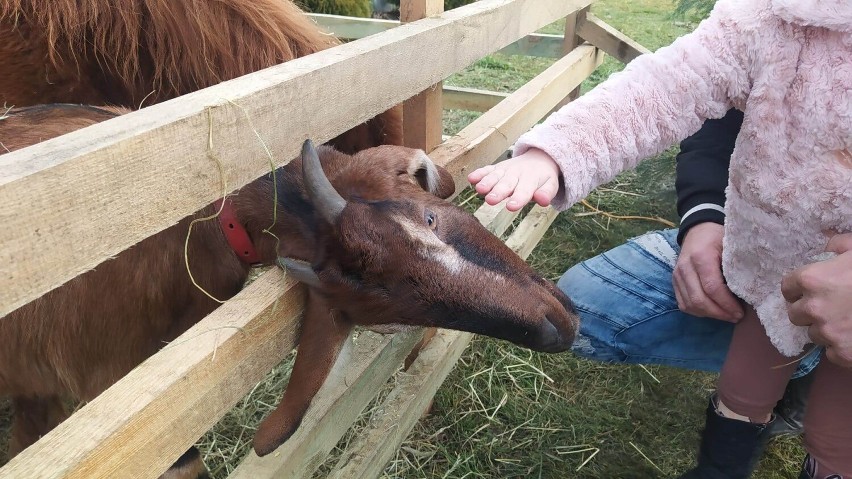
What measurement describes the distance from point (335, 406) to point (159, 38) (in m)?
1.53

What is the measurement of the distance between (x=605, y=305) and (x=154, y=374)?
6.56 feet

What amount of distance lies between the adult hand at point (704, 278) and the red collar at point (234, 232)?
153 centimetres

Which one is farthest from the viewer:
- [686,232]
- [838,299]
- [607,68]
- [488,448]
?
[607,68]

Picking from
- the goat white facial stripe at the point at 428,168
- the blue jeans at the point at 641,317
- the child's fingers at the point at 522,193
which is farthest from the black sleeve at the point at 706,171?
the goat white facial stripe at the point at 428,168

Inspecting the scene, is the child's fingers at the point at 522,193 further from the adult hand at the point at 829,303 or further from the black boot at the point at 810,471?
the black boot at the point at 810,471

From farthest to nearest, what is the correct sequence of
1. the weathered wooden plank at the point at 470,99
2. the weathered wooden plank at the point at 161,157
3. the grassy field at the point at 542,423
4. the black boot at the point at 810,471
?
the weathered wooden plank at the point at 470,99 → the grassy field at the point at 542,423 → the black boot at the point at 810,471 → the weathered wooden plank at the point at 161,157

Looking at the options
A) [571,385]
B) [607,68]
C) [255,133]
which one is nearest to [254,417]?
[571,385]

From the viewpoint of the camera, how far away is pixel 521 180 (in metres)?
1.82

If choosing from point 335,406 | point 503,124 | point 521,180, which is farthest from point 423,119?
point 335,406

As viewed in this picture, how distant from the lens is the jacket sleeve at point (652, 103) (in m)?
1.91

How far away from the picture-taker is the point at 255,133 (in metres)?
1.40

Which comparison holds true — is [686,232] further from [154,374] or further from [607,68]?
[607,68]

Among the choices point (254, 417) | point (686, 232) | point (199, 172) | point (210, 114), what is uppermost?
point (210, 114)

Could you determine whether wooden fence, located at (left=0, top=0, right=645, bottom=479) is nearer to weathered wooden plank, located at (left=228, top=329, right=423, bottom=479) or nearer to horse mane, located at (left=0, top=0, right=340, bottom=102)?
weathered wooden plank, located at (left=228, top=329, right=423, bottom=479)
